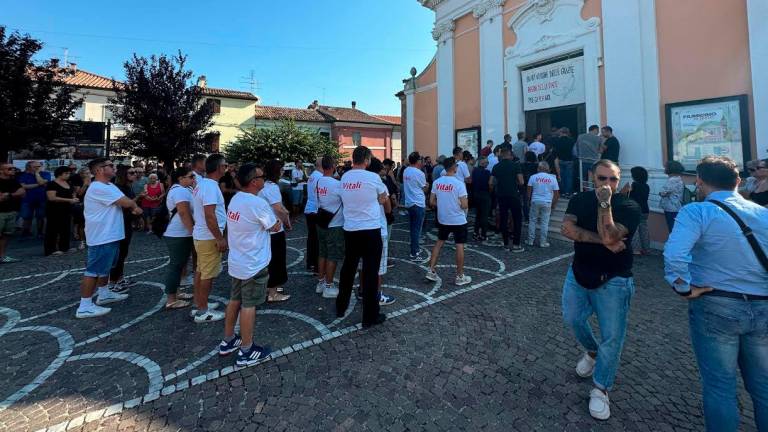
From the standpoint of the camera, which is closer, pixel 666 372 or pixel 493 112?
pixel 666 372

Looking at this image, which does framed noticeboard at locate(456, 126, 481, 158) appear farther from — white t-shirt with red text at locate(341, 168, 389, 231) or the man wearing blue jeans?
the man wearing blue jeans

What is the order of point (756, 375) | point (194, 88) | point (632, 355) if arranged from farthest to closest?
point (194, 88), point (632, 355), point (756, 375)

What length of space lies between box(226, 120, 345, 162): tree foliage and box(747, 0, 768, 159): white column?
819 inches

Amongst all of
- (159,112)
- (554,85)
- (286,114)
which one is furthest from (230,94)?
(554,85)

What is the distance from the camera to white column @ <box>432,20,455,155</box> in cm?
1448

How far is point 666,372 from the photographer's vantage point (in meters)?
3.19

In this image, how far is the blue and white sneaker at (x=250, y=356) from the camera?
10.7 ft

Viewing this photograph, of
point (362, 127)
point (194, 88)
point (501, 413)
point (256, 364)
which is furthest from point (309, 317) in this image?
point (362, 127)

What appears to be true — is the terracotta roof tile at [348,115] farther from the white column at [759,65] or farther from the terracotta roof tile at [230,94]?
the white column at [759,65]

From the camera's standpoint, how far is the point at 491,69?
1295cm

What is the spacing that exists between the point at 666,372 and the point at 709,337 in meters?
1.41

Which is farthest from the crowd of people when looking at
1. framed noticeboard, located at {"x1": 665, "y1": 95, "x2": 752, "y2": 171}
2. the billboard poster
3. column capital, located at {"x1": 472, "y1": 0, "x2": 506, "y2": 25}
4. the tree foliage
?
the tree foliage

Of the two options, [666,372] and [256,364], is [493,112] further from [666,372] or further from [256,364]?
[256,364]

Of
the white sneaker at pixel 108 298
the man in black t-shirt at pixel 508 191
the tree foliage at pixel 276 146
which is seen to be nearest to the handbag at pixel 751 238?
the man in black t-shirt at pixel 508 191
